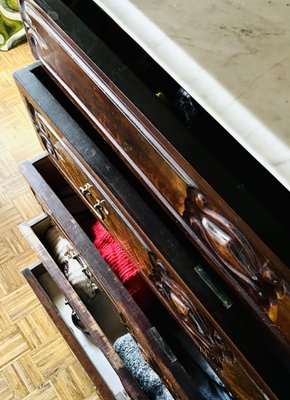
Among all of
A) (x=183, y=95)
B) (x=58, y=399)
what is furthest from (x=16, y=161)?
(x=183, y=95)

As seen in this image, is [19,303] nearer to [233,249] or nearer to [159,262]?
[159,262]

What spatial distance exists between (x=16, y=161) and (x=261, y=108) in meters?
1.03

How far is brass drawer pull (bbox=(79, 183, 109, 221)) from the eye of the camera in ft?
2.48

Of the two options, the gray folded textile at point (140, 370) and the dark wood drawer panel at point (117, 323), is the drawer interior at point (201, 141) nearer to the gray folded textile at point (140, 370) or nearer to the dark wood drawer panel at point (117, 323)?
the dark wood drawer panel at point (117, 323)

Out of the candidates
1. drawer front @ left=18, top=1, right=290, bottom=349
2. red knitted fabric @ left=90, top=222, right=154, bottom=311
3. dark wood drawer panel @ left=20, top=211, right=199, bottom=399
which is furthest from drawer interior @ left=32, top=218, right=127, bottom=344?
drawer front @ left=18, top=1, right=290, bottom=349

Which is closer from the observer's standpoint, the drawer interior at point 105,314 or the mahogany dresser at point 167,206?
the mahogany dresser at point 167,206

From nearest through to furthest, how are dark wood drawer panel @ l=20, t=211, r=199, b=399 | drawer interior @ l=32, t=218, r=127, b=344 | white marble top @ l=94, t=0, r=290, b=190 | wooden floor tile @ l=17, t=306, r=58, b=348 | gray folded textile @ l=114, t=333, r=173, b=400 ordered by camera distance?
white marble top @ l=94, t=0, r=290, b=190, dark wood drawer panel @ l=20, t=211, r=199, b=399, gray folded textile @ l=114, t=333, r=173, b=400, drawer interior @ l=32, t=218, r=127, b=344, wooden floor tile @ l=17, t=306, r=58, b=348

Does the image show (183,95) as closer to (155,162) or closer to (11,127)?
(155,162)

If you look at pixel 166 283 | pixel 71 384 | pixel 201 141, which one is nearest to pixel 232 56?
pixel 201 141

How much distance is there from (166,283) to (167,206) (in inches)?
5.0

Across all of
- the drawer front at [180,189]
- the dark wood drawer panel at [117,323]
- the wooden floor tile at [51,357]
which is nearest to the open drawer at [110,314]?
the dark wood drawer panel at [117,323]

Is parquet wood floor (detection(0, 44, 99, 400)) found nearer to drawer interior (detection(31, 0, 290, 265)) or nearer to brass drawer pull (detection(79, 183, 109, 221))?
brass drawer pull (detection(79, 183, 109, 221))

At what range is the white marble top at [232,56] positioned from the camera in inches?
16.8

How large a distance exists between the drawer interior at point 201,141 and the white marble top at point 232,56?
7cm
